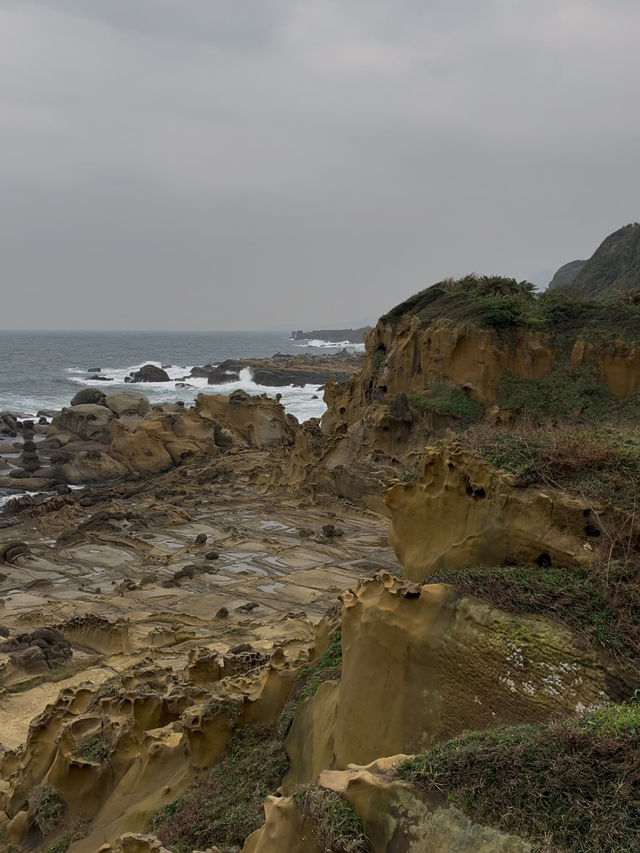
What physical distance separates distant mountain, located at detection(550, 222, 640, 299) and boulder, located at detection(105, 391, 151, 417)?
98.0 feet

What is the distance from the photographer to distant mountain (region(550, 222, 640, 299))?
4792cm

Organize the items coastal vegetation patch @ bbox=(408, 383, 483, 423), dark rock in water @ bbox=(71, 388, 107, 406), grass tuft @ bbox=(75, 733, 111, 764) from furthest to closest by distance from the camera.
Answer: dark rock in water @ bbox=(71, 388, 107, 406)
coastal vegetation patch @ bbox=(408, 383, 483, 423)
grass tuft @ bbox=(75, 733, 111, 764)

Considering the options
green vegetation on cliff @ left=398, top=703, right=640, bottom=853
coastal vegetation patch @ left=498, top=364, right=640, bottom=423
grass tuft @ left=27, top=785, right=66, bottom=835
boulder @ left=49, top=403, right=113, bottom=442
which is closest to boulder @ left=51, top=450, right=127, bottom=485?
boulder @ left=49, top=403, right=113, bottom=442

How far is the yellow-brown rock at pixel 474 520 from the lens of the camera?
595 cm

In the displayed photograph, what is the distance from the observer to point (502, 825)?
3395 mm

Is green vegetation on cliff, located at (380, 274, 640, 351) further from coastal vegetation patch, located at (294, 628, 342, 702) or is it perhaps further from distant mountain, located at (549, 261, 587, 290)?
distant mountain, located at (549, 261, 587, 290)

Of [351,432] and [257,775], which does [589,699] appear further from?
[351,432]

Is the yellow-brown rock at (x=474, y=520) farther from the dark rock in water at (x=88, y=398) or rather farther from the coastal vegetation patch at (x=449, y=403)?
the dark rock in water at (x=88, y=398)

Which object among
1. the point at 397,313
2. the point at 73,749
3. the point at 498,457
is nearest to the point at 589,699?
the point at 498,457

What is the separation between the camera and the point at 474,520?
22.3 ft

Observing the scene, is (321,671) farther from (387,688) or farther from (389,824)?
(389,824)

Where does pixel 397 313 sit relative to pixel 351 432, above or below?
above

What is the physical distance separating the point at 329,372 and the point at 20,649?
189 ft

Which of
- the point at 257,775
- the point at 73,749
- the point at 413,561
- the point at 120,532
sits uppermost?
the point at 413,561
